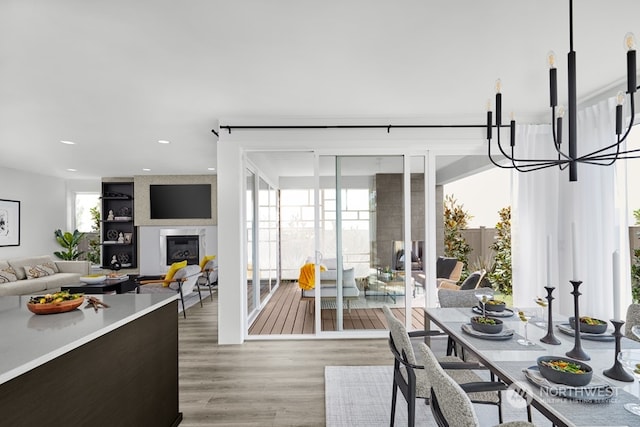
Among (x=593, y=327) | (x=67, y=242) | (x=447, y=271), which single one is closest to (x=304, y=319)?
(x=447, y=271)

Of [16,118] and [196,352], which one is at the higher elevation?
[16,118]

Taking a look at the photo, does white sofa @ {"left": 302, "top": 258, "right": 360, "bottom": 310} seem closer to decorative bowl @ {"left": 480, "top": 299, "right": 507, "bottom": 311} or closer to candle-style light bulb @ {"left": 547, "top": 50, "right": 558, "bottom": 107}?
decorative bowl @ {"left": 480, "top": 299, "right": 507, "bottom": 311}

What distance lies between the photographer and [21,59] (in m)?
2.45

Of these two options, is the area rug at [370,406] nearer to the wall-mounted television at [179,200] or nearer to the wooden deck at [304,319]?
the wooden deck at [304,319]

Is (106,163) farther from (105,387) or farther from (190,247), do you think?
(105,387)

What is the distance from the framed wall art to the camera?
6426 mm

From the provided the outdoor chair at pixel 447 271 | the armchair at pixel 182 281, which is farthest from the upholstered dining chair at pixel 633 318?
the armchair at pixel 182 281

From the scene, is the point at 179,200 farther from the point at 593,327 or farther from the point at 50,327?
the point at 593,327

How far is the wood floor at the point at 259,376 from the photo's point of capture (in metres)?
2.44

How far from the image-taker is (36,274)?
6.12 meters

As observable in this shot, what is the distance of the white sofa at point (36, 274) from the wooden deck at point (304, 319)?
12.8ft

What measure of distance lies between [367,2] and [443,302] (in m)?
2.33

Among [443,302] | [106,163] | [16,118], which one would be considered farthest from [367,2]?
[106,163]

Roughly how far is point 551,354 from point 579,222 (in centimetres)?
233
